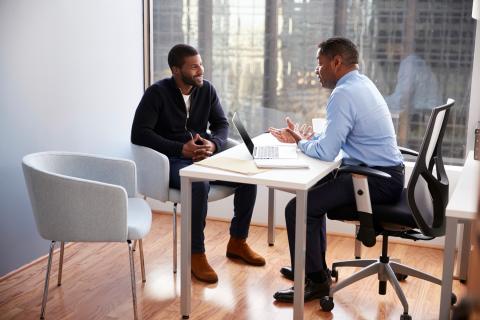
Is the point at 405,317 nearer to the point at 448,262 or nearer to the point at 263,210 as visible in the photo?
the point at 448,262

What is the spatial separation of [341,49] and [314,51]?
1229 mm

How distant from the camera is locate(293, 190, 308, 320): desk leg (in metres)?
2.42

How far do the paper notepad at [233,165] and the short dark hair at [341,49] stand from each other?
2.04 ft

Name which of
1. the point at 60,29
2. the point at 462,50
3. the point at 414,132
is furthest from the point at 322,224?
the point at 60,29

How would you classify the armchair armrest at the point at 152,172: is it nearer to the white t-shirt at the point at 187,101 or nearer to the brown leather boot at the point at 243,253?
the white t-shirt at the point at 187,101

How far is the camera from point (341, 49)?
2779mm

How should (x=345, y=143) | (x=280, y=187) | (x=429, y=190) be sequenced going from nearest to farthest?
(x=280, y=187) → (x=429, y=190) → (x=345, y=143)

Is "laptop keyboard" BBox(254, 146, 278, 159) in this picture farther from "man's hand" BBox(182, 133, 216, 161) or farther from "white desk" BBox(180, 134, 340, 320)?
"man's hand" BBox(182, 133, 216, 161)

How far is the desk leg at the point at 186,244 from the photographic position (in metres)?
2.62

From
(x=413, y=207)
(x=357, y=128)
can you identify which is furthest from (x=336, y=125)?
(x=413, y=207)

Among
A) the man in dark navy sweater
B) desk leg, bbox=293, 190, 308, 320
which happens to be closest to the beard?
the man in dark navy sweater

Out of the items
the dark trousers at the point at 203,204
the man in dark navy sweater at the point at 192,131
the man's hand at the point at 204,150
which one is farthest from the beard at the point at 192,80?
the dark trousers at the point at 203,204

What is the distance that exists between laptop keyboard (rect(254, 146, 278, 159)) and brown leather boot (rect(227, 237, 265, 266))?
2.37 feet

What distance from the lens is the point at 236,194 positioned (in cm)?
343
